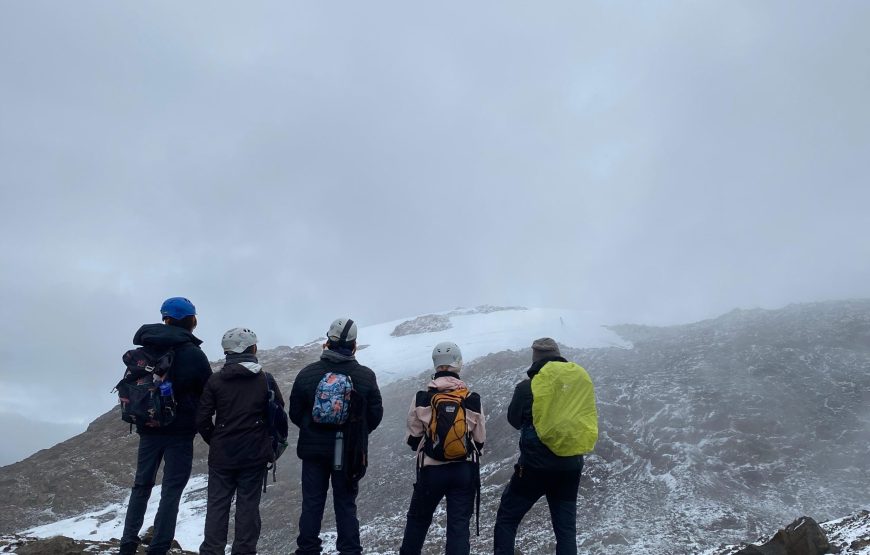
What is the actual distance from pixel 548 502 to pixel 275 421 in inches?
145

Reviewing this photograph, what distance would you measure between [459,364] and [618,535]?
31.8ft

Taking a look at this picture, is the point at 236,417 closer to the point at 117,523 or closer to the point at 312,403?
the point at 312,403

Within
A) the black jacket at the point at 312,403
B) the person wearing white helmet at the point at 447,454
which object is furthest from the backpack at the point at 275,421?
the person wearing white helmet at the point at 447,454

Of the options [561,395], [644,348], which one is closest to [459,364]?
[561,395]

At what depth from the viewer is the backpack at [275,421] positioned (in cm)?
749

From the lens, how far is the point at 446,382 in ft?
23.8

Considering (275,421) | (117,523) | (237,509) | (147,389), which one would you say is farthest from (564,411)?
(117,523)

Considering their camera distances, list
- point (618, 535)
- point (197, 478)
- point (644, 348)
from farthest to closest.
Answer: point (644, 348)
point (197, 478)
point (618, 535)

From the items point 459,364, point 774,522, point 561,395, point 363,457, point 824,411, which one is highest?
point 459,364

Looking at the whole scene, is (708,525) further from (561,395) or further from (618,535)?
(561,395)

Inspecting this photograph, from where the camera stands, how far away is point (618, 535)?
14445 millimetres

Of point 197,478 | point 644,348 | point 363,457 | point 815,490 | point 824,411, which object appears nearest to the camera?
point 363,457

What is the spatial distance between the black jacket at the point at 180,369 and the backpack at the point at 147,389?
0.31ft

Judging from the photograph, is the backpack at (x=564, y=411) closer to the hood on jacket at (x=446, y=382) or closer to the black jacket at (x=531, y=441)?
the black jacket at (x=531, y=441)
